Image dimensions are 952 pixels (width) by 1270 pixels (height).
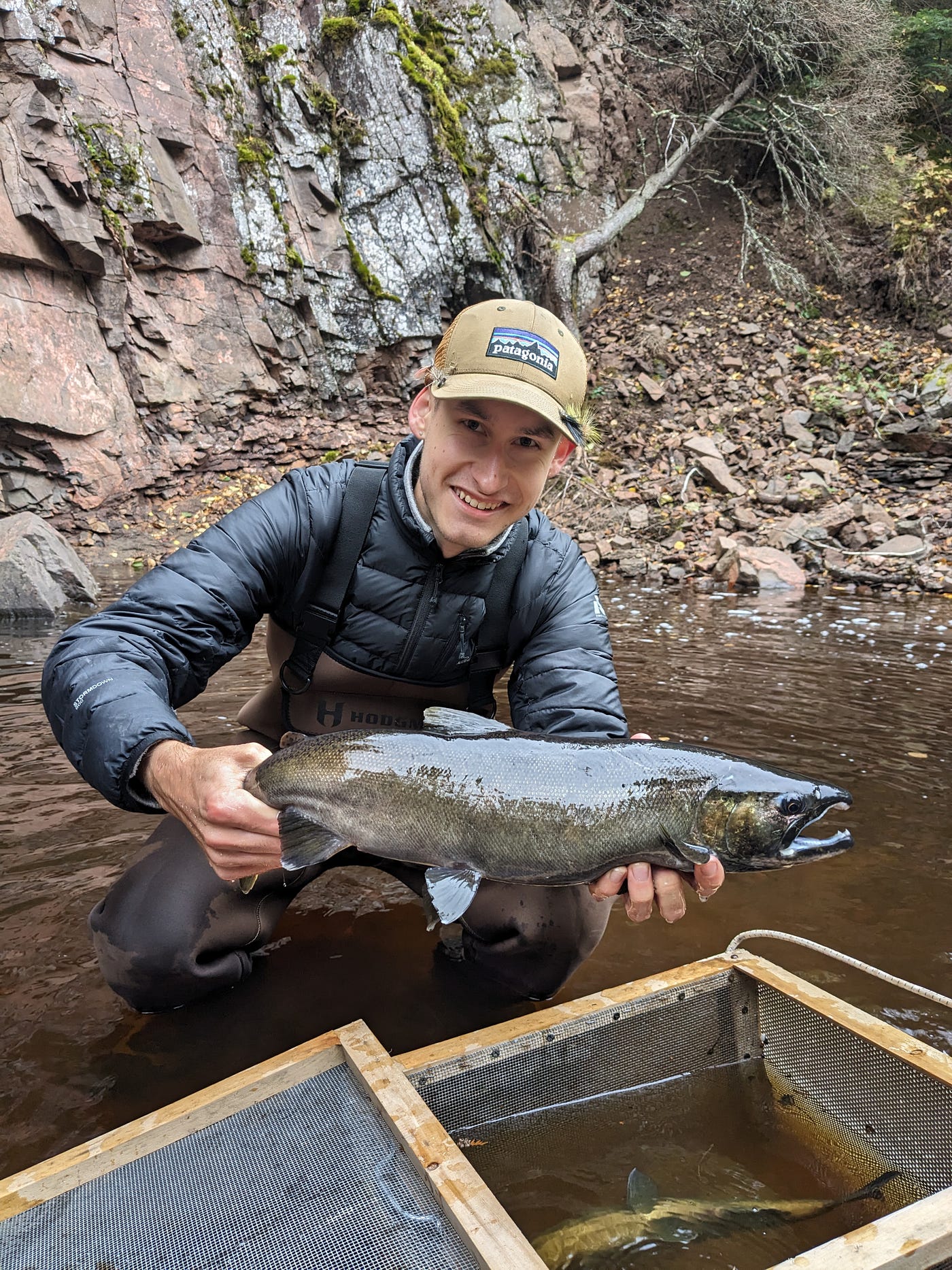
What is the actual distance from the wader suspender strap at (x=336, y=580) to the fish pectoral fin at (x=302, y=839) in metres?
0.95

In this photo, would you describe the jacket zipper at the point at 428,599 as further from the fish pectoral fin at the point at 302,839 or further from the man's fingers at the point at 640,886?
the man's fingers at the point at 640,886

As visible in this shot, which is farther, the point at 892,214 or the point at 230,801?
the point at 892,214

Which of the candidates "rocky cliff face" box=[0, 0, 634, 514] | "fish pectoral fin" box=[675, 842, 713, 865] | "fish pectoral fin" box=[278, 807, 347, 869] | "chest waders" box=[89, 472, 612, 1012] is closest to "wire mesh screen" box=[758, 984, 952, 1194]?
"fish pectoral fin" box=[675, 842, 713, 865]

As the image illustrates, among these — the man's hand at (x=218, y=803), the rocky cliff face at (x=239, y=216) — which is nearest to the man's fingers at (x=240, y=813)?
the man's hand at (x=218, y=803)

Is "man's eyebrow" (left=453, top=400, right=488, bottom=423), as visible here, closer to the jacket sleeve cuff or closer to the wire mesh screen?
the jacket sleeve cuff

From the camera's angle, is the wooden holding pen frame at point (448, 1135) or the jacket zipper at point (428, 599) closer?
the wooden holding pen frame at point (448, 1135)

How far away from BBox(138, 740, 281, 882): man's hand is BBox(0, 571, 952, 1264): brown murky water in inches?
30.5

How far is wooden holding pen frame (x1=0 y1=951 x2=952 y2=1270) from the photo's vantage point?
1.44 meters

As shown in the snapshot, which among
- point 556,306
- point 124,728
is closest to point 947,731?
point 124,728

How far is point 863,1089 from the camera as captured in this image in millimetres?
2195

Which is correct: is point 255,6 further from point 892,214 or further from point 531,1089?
point 531,1089

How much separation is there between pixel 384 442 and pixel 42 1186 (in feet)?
57.4

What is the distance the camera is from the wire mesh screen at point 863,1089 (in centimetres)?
201

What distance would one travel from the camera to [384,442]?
18266mm
